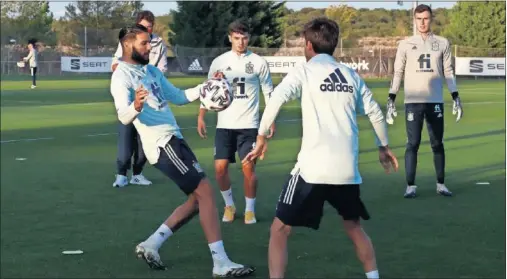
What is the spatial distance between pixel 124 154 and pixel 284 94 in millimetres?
6235

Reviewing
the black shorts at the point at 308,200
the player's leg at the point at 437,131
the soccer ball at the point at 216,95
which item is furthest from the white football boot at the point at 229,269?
the player's leg at the point at 437,131

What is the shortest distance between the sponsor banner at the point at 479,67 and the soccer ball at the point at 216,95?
4085 cm

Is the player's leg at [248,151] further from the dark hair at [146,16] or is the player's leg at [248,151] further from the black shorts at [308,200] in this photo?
the black shorts at [308,200]

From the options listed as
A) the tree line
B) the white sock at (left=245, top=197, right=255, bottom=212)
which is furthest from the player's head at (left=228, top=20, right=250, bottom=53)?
the tree line

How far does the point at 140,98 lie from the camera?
6.74 meters

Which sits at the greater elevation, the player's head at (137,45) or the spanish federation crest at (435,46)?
the spanish federation crest at (435,46)

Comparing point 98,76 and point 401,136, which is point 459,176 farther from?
point 98,76

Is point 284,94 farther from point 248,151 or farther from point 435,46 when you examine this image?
point 435,46

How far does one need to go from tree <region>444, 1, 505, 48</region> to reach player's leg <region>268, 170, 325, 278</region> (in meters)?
49.4

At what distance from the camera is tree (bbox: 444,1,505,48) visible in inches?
2151

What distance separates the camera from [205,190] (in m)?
7.30

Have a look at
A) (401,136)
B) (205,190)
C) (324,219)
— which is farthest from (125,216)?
(401,136)

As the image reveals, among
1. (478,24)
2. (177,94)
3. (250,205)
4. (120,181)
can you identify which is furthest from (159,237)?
(478,24)

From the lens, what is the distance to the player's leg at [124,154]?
1188 centimetres
